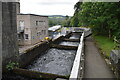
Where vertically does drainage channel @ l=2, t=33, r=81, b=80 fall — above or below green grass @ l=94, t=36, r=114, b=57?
below

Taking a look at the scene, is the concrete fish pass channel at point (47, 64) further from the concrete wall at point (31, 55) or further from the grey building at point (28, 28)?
the grey building at point (28, 28)

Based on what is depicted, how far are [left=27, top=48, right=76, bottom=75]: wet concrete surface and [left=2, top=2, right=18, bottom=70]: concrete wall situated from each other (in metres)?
1.71

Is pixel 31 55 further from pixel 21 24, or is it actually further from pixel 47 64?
pixel 21 24

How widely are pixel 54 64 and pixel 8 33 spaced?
12.0ft

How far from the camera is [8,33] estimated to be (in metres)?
6.36

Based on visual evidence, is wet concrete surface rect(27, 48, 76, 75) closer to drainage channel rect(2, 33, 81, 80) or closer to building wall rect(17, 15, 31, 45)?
drainage channel rect(2, 33, 81, 80)

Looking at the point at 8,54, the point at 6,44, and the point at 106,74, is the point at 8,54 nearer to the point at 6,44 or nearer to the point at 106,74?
the point at 6,44

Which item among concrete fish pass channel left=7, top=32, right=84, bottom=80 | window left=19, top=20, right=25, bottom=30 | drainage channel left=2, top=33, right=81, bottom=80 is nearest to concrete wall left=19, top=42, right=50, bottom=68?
concrete fish pass channel left=7, top=32, right=84, bottom=80

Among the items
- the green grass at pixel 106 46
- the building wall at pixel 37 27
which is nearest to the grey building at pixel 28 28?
the building wall at pixel 37 27

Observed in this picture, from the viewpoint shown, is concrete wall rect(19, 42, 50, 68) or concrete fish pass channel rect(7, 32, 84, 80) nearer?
concrete fish pass channel rect(7, 32, 84, 80)

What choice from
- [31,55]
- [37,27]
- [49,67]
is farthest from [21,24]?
[49,67]

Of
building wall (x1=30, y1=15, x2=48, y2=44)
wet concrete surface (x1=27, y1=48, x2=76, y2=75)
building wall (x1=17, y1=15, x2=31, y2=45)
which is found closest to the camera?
wet concrete surface (x1=27, y1=48, x2=76, y2=75)

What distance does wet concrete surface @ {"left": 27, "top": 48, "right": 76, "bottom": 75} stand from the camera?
24.5 feet

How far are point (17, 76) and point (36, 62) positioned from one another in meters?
2.42
